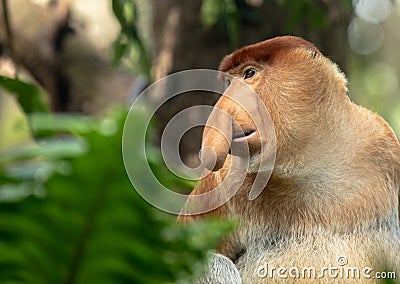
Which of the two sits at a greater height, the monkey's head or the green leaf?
the monkey's head

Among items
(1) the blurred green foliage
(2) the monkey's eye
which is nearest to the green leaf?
(1) the blurred green foliage

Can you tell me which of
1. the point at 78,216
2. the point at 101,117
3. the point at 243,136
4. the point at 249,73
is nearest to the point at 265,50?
the point at 249,73

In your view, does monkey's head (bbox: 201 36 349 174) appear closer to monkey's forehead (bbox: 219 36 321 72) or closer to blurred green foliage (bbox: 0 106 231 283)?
monkey's forehead (bbox: 219 36 321 72)

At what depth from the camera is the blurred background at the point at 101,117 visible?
438 mm

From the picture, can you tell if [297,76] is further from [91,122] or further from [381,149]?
[91,122]

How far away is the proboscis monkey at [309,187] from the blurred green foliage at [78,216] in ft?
4.61

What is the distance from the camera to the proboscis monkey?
1.88m

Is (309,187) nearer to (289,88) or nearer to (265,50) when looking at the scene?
(289,88)

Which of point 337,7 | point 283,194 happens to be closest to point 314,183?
point 283,194

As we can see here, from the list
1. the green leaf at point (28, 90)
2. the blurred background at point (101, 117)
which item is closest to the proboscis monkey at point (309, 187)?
the blurred background at point (101, 117)

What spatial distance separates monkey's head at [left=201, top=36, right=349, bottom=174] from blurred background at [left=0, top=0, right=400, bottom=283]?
0.95ft

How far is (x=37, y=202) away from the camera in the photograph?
0.44 metres

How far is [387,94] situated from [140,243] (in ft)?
44.8

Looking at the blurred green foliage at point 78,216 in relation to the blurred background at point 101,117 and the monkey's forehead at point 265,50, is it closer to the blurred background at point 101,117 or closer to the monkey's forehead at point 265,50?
the blurred background at point 101,117
